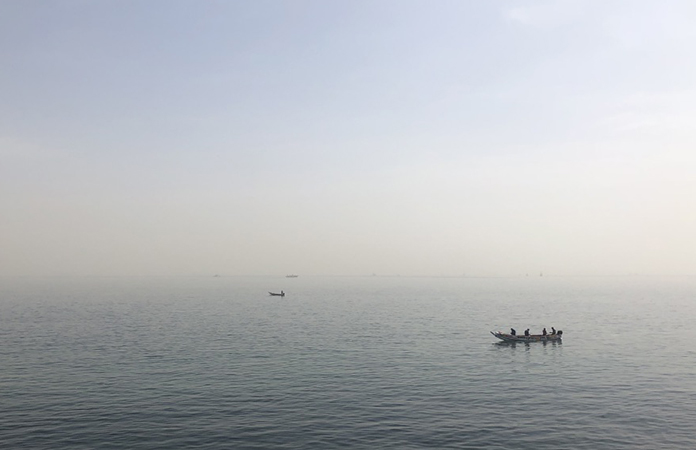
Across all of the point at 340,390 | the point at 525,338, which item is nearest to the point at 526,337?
the point at 525,338

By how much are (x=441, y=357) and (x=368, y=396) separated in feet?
86.9

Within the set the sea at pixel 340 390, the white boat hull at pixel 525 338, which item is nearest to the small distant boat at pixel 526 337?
the white boat hull at pixel 525 338

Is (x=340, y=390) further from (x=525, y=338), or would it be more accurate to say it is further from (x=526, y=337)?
(x=526, y=337)

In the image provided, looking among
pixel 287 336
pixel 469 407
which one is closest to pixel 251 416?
pixel 469 407

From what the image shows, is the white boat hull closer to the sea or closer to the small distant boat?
the small distant boat

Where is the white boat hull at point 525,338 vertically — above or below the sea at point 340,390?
above

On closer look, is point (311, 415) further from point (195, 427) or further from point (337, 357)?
point (337, 357)

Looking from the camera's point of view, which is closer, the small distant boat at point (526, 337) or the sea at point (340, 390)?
the sea at point (340, 390)

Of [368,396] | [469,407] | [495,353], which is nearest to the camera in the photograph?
[469,407]

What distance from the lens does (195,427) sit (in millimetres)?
42656

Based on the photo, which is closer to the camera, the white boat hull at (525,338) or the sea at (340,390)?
the sea at (340,390)

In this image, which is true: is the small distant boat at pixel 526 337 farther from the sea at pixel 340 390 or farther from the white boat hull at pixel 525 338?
the sea at pixel 340 390

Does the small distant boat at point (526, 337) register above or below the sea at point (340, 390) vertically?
above

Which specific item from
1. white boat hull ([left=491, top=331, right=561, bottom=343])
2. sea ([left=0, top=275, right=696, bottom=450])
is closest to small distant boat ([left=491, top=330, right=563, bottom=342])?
white boat hull ([left=491, top=331, right=561, bottom=343])
